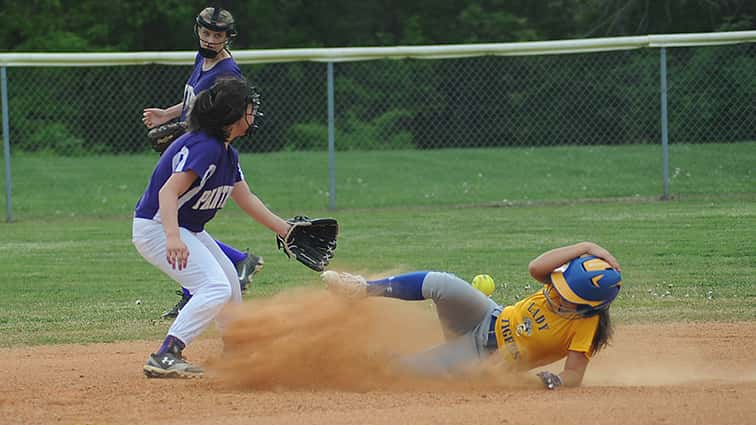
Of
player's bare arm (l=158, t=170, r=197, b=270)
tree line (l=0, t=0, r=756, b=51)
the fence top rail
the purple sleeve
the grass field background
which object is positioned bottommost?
tree line (l=0, t=0, r=756, b=51)

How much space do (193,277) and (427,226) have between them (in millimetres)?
7660

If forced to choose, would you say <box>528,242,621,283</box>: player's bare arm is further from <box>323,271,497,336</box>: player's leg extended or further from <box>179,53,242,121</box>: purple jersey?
<box>179,53,242,121</box>: purple jersey

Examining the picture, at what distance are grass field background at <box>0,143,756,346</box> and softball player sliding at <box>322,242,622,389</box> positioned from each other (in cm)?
147

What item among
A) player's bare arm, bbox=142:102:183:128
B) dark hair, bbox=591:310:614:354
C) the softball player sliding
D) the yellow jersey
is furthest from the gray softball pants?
player's bare arm, bbox=142:102:183:128

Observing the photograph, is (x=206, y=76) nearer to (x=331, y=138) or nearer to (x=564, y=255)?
(x=564, y=255)

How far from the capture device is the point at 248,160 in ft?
69.5

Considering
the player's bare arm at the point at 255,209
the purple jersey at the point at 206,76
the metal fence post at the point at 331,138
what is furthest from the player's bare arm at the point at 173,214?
the metal fence post at the point at 331,138

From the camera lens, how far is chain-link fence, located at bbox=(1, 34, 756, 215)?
57.8 ft

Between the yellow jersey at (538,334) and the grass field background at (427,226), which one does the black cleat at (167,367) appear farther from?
the grass field background at (427,226)

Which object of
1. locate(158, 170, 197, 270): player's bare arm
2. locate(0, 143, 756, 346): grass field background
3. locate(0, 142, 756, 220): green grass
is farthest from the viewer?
locate(0, 142, 756, 220): green grass

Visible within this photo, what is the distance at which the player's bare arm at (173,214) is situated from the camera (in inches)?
228

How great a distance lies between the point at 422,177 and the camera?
1903cm

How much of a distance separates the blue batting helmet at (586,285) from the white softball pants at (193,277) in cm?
178

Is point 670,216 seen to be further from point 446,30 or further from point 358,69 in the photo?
point 446,30
